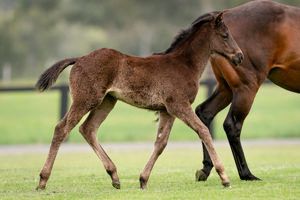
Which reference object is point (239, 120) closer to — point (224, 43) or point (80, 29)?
point (224, 43)

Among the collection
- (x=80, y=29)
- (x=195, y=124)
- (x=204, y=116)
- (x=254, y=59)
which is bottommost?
(x=80, y=29)

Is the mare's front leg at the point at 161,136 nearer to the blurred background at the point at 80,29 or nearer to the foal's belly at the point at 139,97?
the foal's belly at the point at 139,97

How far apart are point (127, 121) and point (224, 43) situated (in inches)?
744

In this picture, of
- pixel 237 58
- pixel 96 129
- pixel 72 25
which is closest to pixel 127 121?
pixel 96 129

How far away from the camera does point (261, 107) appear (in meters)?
30.2

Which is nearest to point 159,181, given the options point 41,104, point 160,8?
point 41,104

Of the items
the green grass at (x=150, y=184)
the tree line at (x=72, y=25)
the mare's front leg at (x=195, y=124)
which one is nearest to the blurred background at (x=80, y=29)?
the tree line at (x=72, y=25)

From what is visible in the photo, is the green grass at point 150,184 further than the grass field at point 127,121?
No

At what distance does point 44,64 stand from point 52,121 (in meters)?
24.2

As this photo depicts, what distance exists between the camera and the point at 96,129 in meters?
6.92

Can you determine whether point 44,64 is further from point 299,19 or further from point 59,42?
point 299,19

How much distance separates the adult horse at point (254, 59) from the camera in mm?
7352

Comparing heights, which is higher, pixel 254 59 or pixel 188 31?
pixel 188 31

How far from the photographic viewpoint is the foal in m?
6.43
